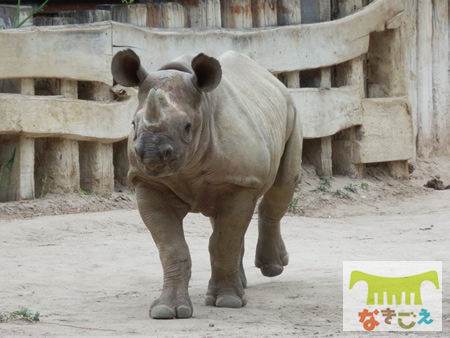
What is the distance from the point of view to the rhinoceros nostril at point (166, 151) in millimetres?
5840

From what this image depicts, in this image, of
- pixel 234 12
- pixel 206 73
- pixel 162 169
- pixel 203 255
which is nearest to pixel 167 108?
pixel 162 169

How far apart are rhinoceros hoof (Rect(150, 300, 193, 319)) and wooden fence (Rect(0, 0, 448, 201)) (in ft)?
14.6

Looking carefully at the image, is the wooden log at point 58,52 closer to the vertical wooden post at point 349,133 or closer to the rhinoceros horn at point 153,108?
the vertical wooden post at point 349,133

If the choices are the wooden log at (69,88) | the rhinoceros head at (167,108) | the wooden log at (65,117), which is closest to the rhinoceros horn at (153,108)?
the rhinoceros head at (167,108)

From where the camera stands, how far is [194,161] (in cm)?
640

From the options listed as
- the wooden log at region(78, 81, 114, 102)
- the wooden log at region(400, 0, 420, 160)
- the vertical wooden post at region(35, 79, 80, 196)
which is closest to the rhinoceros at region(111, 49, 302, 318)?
the vertical wooden post at region(35, 79, 80, 196)

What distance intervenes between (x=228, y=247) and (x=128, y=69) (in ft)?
4.31

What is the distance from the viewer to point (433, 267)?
8328 mm

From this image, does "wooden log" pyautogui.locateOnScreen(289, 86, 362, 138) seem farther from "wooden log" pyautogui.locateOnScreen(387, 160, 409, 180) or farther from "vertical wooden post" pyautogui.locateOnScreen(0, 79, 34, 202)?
"vertical wooden post" pyautogui.locateOnScreen(0, 79, 34, 202)

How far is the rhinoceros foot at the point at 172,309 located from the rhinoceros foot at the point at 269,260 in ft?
5.56

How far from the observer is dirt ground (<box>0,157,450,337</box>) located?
6.27m

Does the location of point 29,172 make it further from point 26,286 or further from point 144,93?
point 144,93

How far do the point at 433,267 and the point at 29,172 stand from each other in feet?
14.2

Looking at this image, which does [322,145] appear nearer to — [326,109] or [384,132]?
[326,109]
